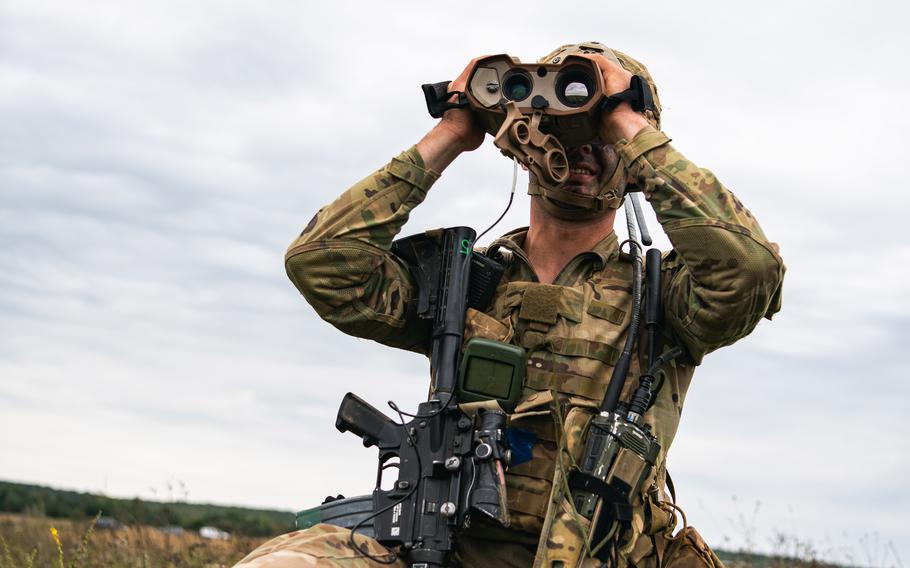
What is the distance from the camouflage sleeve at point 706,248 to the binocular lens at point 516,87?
0.47 m

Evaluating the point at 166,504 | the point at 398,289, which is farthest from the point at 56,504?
the point at 398,289

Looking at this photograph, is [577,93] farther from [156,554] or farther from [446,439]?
[156,554]

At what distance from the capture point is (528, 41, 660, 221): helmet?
17.1 ft

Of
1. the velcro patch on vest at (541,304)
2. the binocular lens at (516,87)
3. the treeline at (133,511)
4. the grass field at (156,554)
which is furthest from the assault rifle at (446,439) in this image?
the treeline at (133,511)

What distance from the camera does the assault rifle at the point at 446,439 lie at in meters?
4.38

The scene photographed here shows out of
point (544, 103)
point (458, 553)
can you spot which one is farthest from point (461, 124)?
point (458, 553)

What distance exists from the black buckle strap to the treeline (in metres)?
5.50

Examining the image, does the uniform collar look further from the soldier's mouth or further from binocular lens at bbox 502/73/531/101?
binocular lens at bbox 502/73/531/101

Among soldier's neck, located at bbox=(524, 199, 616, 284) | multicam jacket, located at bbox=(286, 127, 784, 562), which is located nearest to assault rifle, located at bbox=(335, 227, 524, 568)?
multicam jacket, located at bbox=(286, 127, 784, 562)

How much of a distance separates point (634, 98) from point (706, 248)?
74 centimetres

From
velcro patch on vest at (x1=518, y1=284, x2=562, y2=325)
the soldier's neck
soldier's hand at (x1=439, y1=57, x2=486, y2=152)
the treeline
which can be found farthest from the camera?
the treeline

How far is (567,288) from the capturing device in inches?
199

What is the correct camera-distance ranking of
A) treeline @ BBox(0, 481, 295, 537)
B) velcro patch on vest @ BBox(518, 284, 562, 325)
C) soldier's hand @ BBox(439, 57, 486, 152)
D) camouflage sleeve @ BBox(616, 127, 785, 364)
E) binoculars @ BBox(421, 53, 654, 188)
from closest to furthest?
camouflage sleeve @ BBox(616, 127, 785, 364) < binoculars @ BBox(421, 53, 654, 188) < velcro patch on vest @ BBox(518, 284, 562, 325) < soldier's hand @ BBox(439, 57, 486, 152) < treeline @ BBox(0, 481, 295, 537)

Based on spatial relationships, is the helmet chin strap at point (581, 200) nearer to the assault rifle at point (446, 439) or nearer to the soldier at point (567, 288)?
the soldier at point (567, 288)
